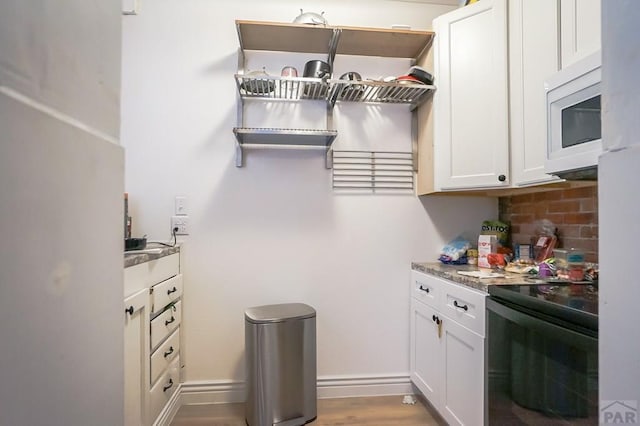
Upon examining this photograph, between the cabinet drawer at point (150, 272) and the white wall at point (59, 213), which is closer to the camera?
the white wall at point (59, 213)

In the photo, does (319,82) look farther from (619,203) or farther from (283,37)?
(619,203)

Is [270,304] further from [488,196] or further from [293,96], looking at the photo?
[488,196]

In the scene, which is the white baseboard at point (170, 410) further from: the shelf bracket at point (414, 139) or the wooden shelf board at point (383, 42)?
the wooden shelf board at point (383, 42)

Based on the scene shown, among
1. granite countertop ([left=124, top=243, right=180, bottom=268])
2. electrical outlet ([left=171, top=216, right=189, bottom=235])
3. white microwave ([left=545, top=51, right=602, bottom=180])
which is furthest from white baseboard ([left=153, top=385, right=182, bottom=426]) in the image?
white microwave ([left=545, top=51, right=602, bottom=180])

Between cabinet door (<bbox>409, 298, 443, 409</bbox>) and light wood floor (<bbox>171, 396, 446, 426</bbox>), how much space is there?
0.13m

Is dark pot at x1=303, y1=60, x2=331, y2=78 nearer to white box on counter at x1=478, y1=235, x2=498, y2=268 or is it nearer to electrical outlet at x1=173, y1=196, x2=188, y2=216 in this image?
electrical outlet at x1=173, y1=196, x2=188, y2=216

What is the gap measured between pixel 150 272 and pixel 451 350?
1445 millimetres

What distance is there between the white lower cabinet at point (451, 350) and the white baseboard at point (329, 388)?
13 cm

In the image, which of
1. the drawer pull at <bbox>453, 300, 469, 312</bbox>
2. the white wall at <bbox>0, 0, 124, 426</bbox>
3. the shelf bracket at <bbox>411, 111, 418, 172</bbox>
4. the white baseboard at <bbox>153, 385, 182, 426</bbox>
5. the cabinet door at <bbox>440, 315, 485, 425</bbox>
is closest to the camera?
the white wall at <bbox>0, 0, 124, 426</bbox>

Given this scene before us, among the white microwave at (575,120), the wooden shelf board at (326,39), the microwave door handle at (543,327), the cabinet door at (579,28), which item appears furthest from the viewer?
the wooden shelf board at (326,39)

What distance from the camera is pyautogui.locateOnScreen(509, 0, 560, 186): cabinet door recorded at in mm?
1412

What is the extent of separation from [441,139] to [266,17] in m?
1.31

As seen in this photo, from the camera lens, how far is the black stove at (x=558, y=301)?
0.91m

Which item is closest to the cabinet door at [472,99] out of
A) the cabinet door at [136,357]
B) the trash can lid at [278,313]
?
the trash can lid at [278,313]
